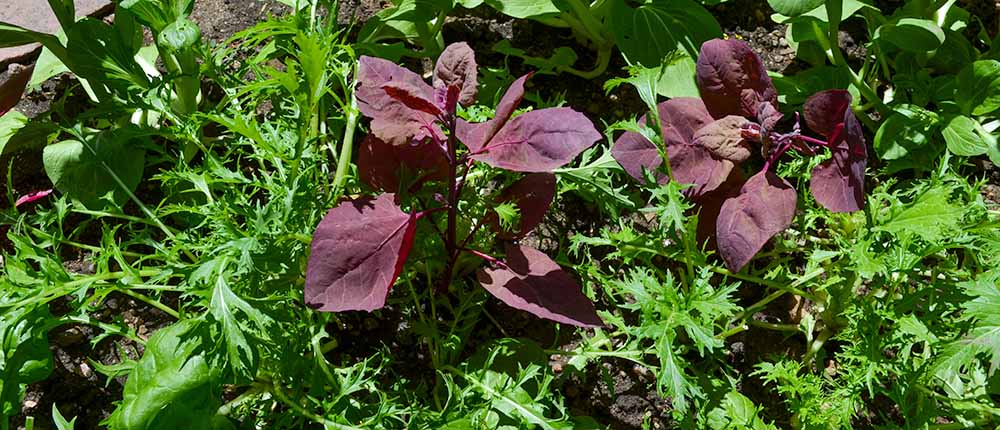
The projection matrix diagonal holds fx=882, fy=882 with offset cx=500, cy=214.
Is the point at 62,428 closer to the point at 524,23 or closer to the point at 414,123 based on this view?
the point at 414,123

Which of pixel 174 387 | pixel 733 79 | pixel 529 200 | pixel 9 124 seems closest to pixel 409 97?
pixel 529 200

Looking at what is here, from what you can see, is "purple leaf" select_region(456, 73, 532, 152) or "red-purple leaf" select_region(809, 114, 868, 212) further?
"red-purple leaf" select_region(809, 114, 868, 212)

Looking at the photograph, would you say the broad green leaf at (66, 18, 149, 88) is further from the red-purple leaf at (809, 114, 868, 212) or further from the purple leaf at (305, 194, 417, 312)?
the red-purple leaf at (809, 114, 868, 212)

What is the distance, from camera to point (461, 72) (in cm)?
132

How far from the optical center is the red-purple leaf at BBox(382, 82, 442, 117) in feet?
4.09

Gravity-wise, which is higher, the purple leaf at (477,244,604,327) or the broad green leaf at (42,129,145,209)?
the broad green leaf at (42,129,145,209)

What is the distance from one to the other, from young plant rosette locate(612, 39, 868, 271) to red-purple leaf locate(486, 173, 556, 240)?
0.14 metres

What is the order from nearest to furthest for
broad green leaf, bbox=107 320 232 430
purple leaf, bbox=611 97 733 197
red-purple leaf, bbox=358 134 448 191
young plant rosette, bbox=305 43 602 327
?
broad green leaf, bbox=107 320 232 430
young plant rosette, bbox=305 43 602 327
red-purple leaf, bbox=358 134 448 191
purple leaf, bbox=611 97 733 197

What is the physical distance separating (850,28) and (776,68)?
0.22 meters

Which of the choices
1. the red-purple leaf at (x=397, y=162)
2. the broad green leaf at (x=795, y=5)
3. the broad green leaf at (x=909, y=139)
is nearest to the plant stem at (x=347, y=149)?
the red-purple leaf at (x=397, y=162)

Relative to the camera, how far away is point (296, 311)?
143cm

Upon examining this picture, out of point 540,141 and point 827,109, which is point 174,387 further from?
point 827,109

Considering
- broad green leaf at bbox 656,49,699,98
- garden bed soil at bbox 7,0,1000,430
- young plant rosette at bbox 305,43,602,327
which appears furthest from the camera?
broad green leaf at bbox 656,49,699,98

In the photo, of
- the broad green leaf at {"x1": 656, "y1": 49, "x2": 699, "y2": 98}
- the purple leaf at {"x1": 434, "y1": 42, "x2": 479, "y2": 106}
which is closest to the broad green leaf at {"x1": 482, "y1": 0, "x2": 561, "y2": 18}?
the broad green leaf at {"x1": 656, "y1": 49, "x2": 699, "y2": 98}
